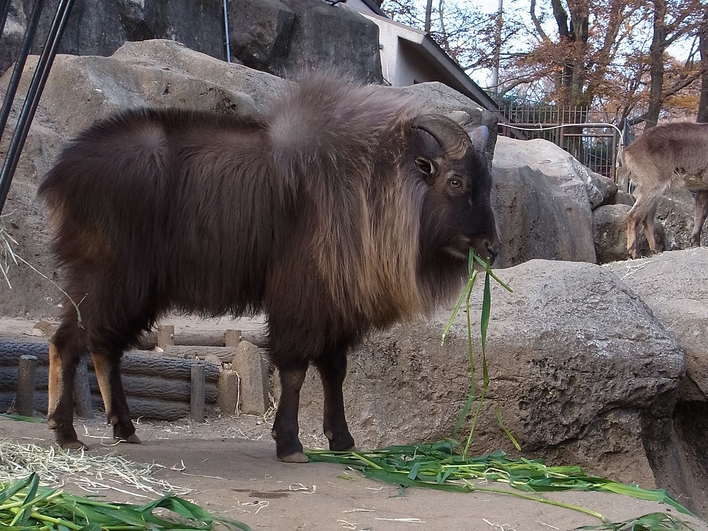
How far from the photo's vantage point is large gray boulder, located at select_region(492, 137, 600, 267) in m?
12.5

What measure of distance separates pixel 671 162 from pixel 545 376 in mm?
10941

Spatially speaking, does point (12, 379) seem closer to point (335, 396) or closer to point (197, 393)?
point (197, 393)

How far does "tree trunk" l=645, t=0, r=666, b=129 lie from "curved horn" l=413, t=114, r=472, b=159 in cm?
2089

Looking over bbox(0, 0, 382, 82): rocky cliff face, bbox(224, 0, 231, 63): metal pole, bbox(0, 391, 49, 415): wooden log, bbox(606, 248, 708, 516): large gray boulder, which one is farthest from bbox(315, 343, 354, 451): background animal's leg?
bbox(224, 0, 231, 63): metal pole

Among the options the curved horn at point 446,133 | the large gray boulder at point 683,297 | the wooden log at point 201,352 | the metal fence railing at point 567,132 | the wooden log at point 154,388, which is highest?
the metal fence railing at point 567,132

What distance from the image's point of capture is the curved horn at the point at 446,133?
14.3 ft

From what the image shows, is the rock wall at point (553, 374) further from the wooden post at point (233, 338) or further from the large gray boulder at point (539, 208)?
the large gray boulder at point (539, 208)

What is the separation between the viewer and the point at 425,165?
4410mm

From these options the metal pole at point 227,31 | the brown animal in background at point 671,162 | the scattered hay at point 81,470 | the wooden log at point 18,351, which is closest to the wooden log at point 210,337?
the wooden log at point 18,351

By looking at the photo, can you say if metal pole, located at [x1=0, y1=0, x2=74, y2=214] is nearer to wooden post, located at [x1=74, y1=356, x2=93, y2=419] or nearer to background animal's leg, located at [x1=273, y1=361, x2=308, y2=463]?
background animal's leg, located at [x1=273, y1=361, x2=308, y2=463]

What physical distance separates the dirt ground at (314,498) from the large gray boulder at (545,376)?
4.15 feet

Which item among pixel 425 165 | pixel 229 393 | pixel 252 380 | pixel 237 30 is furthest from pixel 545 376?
pixel 237 30

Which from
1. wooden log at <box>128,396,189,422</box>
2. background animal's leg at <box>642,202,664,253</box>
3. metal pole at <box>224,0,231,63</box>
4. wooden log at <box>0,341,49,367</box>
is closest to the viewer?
wooden log at <box>0,341,49,367</box>

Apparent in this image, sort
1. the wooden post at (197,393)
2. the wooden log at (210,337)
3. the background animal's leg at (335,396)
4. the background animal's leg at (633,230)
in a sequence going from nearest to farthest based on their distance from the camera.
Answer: the background animal's leg at (335,396) < the wooden post at (197,393) < the wooden log at (210,337) < the background animal's leg at (633,230)
